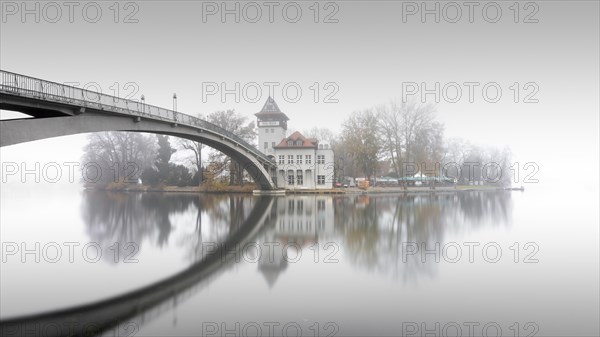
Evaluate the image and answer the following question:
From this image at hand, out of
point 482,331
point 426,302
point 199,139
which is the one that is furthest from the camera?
point 199,139

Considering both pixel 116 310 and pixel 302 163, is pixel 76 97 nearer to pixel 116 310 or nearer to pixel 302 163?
pixel 116 310

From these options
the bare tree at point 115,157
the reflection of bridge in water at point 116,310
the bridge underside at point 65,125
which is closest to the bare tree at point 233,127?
the bare tree at point 115,157

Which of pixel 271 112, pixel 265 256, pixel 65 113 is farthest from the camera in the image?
pixel 271 112

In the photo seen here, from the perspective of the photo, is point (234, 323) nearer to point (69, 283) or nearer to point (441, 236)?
point (69, 283)

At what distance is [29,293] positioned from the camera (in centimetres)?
730

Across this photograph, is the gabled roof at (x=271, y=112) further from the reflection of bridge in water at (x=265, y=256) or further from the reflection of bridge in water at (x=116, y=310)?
the reflection of bridge in water at (x=116, y=310)

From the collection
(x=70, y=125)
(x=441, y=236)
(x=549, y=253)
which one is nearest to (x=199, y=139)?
(x=70, y=125)

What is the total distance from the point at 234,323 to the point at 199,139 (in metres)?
27.2

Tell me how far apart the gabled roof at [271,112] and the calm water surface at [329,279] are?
1698 inches

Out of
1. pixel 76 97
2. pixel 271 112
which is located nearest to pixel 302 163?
pixel 271 112

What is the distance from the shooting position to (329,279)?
26.9 ft

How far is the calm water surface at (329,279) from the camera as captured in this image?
5.78 metres

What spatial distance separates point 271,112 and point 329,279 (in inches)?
2001

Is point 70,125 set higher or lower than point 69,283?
higher
